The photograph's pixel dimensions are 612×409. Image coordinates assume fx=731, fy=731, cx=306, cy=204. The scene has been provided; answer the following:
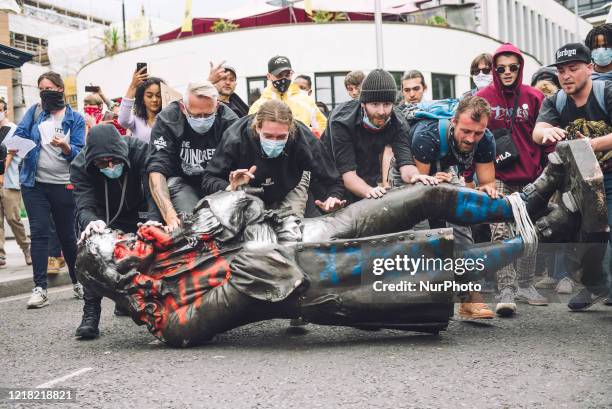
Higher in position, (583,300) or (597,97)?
(597,97)

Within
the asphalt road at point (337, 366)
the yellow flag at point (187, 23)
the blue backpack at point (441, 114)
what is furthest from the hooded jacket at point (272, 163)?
the yellow flag at point (187, 23)

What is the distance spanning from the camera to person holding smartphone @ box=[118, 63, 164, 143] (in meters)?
6.66

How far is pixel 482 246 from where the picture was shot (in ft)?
14.9

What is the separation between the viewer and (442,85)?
26.9 meters

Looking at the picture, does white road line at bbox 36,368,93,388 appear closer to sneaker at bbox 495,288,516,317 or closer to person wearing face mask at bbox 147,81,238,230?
person wearing face mask at bbox 147,81,238,230

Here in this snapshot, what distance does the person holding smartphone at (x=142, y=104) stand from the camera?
666 centimetres

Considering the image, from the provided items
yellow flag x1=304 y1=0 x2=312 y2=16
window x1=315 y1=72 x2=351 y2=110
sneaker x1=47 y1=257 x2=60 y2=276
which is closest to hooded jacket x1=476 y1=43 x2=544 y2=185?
sneaker x1=47 y1=257 x2=60 y2=276

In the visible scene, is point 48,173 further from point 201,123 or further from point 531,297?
point 531,297

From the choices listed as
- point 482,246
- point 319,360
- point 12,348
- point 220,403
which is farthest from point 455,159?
point 12,348

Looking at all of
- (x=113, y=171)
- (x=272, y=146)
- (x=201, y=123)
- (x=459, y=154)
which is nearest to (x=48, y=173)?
(x=113, y=171)

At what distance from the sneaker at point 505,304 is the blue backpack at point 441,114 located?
1.06 m

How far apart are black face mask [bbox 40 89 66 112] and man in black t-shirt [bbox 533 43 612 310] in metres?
4.41

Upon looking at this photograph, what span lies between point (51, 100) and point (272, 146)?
9.84ft

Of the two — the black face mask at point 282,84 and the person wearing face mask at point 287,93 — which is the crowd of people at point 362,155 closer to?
the person wearing face mask at point 287,93
